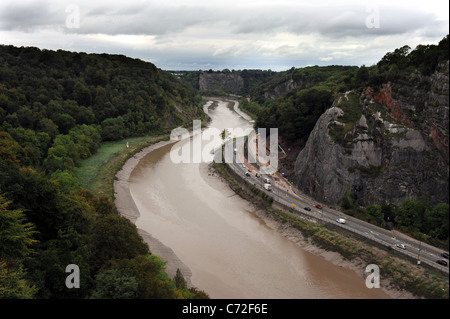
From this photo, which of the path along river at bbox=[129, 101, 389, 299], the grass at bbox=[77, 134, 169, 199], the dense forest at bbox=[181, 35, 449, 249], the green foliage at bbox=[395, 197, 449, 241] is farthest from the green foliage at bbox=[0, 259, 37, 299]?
the green foliage at bbox=[395, 197, 449, 241]

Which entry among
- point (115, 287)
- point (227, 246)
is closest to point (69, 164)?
point (227, 246)

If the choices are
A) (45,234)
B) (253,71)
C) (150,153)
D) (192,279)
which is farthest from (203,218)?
(253,71)

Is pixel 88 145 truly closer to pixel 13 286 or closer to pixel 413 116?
pixel 13 286

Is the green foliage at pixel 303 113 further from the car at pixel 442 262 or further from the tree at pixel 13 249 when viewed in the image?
the tree at pixel 13 249

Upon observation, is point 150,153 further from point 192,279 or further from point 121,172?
point 192,279

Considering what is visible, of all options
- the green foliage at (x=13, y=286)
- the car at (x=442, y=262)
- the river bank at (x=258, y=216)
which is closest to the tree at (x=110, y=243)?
the green foliage at (x=13, y=286)

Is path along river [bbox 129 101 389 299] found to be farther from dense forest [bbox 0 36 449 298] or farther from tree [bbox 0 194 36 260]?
tree [bbox 0 194 36 260]
